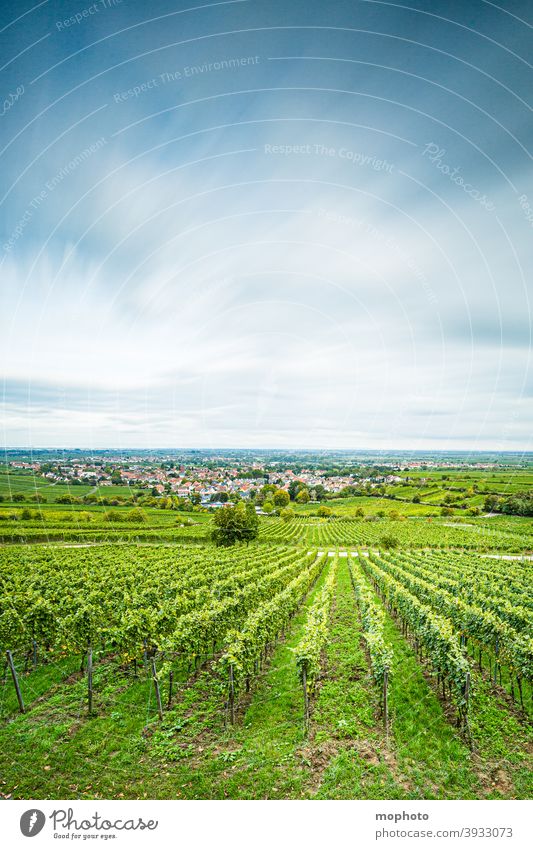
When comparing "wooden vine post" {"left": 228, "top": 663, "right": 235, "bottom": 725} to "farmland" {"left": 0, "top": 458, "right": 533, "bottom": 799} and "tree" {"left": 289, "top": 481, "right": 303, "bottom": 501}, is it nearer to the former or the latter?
"farmland" {"left": 0, "top": 458, "right": 533, "bottom": 799}

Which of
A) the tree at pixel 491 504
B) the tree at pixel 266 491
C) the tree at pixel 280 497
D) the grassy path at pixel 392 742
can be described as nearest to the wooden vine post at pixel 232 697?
the grassy path at pixel 392 742

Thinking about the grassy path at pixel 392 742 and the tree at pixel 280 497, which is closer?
the grassy path at pixel 392 742

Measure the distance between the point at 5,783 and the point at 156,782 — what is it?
2.79m

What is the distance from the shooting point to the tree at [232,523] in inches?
1506

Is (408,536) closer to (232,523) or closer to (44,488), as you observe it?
(232,523)

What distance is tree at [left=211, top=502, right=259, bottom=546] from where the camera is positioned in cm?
3825

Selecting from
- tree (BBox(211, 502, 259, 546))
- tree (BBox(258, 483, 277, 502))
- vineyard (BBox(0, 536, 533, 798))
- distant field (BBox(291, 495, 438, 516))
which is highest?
tree (BBox(258, 483, 277, 502))

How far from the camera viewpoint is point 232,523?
38812 millimetres

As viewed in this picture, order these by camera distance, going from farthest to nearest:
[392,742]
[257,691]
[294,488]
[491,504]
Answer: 1. [491,504]
2. [294,488]
3. [257,691]
4. [392,742]

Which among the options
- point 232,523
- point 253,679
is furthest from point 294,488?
point 253,679

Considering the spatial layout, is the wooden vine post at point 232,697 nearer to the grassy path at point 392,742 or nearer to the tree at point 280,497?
the grassy path at point 392,742

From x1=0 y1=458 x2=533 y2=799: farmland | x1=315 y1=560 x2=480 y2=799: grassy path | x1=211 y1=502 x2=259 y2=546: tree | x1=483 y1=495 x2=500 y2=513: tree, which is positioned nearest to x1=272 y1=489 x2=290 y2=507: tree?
x1=211 y1=502 x2=259 y2=546: tree

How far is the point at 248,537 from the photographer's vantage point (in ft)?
133
